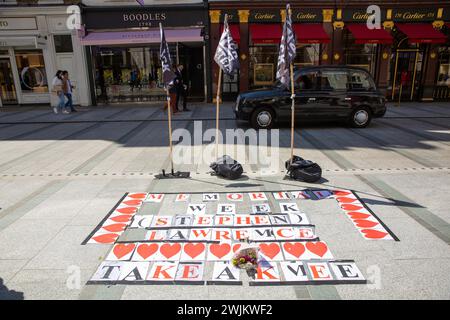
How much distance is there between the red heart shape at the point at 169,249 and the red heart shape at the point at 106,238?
75cm

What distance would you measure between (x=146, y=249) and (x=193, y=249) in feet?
2.00

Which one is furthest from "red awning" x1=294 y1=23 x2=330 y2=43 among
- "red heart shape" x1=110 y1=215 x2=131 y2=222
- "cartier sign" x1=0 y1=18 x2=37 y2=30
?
"red heart shape" x1=110 y1=215 x2=131 y2=222

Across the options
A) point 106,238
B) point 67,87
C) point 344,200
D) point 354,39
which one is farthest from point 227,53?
point 354,39

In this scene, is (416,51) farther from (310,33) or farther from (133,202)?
(133,202)

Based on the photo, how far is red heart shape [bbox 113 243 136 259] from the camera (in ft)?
13.8

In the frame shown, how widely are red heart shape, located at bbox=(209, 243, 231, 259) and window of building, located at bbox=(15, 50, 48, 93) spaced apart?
17.2m

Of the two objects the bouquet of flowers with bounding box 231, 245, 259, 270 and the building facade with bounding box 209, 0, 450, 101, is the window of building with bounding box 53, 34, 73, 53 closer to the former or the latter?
the building facade with bounding box 209, 0, 450, 101

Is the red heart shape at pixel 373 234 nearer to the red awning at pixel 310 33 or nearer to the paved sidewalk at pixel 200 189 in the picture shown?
the paved sidewalk at pixel 200 189

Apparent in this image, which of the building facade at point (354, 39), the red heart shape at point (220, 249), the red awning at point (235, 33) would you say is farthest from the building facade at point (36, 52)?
the red heart shape at point (220, 249)

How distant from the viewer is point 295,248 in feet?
14.0

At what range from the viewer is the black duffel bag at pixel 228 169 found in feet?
22.2
